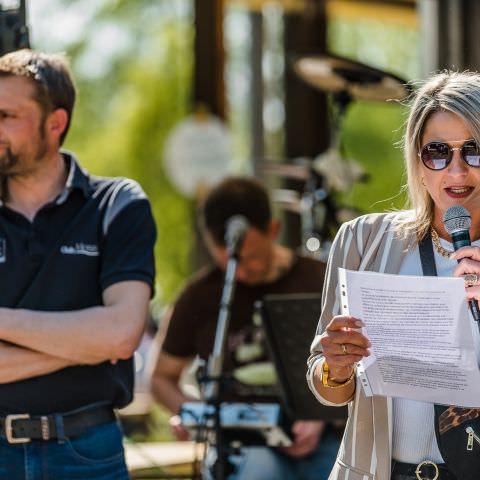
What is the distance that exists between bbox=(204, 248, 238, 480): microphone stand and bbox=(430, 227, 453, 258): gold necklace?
1.57 meters

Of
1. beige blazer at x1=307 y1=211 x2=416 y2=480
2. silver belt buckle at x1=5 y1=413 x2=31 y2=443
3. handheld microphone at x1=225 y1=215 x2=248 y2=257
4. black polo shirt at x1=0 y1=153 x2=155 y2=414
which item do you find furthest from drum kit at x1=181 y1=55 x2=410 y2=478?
beige blazer at x1=307 y1=211 x2=416 y2=480

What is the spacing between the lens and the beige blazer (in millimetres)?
2658

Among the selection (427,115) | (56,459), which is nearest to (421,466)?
(427,115)

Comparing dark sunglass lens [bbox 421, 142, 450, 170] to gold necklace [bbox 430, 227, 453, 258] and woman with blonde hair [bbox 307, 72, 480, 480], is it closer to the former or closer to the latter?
woman with blonde hair [bbox 307, 72, 480, 480]

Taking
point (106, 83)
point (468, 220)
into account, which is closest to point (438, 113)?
point (468, 220)

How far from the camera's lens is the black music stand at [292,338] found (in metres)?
4.20

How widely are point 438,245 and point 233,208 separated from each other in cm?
256

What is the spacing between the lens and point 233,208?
5.29m

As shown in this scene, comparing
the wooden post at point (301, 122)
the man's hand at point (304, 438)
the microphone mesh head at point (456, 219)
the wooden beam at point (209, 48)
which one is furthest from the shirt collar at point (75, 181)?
the wooden beam at point (209, 48)

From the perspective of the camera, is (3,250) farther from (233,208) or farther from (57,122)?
(233,208)

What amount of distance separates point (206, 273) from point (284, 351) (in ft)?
4.41

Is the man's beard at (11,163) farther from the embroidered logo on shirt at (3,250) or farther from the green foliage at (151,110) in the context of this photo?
the green foliage at (151,110)

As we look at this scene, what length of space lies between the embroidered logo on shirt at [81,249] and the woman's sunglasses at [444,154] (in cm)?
107

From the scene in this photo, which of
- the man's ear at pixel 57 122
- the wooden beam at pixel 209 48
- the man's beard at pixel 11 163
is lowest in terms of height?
the man's beard at pixel 11 163
